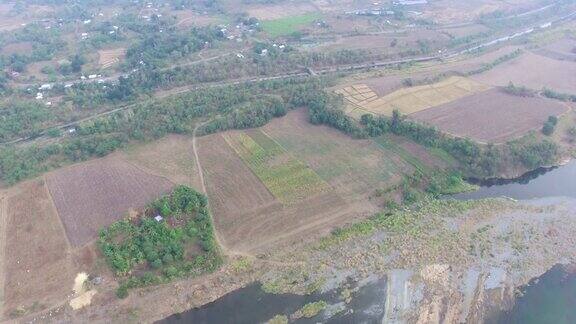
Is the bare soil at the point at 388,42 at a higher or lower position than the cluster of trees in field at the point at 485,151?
higher

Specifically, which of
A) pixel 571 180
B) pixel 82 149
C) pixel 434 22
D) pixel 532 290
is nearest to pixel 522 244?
pixel 532 290

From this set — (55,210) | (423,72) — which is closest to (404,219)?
(55,210)

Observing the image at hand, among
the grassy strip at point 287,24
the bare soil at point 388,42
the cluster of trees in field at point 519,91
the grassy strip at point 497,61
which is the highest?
the grassy strip at point 287,24

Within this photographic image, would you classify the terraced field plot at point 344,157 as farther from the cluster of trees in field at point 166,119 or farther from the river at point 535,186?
the river at point 535,186

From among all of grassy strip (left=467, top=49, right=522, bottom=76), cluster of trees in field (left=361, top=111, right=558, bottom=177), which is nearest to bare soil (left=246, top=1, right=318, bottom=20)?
grassy strip (left=467, top=49, right=522, bottom=76)

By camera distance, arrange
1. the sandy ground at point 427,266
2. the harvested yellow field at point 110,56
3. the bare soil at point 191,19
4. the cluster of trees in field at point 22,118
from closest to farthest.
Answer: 1. the sandy ground at point 427,266
2. the cluster of trees in field at point 22,118
3. the harvested yellow field at point 110,56
4. the bare soil at point 191,19

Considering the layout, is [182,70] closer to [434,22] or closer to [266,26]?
[266,26]

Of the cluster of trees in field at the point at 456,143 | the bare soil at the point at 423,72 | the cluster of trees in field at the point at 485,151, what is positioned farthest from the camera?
the bare soil at the point at 423,72

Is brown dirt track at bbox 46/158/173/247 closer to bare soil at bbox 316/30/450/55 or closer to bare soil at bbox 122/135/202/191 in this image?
bare soil at bbox 122/135/202/191

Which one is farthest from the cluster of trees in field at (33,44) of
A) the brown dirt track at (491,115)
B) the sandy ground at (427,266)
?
the brown dirt track at (491,115)

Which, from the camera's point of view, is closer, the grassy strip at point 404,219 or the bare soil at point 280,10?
the grassy strip at point 404,219
